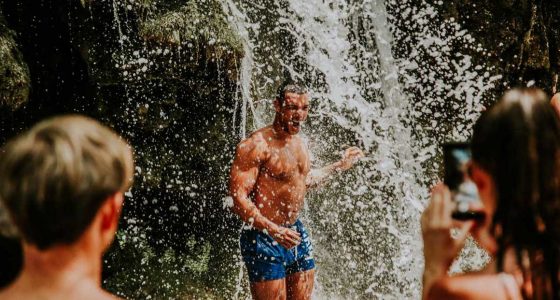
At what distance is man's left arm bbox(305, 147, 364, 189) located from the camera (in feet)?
13.0

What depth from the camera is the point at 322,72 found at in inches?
275

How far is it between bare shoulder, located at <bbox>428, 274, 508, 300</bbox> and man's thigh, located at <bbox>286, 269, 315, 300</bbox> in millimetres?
2496

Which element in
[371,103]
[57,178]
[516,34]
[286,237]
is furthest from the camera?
[371,103]

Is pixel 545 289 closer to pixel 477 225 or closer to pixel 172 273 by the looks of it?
pixel 477 225

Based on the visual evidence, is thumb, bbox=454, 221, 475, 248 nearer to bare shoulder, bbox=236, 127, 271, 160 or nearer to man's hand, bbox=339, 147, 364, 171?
bare shoulder, bbox=236, 127, 271, 160

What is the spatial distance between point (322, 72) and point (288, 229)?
3.89 meters

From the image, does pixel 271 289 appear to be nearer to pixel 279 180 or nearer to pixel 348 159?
pixel 279 180

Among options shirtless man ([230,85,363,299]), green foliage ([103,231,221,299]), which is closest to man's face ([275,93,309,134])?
shirtless man ([230,85,363,299])

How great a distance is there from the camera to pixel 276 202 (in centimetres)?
367

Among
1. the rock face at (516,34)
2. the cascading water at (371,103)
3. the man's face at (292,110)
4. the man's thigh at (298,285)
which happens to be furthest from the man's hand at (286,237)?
the rock face at (516,34)

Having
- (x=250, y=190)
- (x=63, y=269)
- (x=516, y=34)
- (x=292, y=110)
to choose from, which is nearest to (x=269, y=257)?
(x=250, y=190)

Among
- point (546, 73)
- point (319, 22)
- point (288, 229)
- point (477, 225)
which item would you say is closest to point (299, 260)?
point (288, 229)

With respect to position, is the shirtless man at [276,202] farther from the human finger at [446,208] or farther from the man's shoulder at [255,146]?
the human finger at [446,208]

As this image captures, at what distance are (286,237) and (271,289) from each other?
1.27 feet
